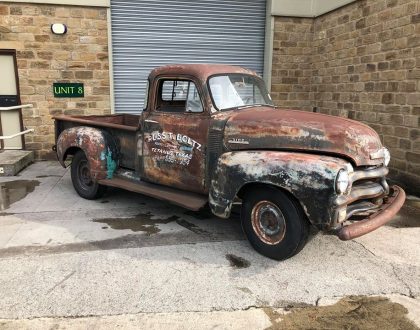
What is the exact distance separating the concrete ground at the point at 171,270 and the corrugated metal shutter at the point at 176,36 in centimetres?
472

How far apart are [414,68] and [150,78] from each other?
447 cm

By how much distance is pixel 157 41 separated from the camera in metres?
9.16

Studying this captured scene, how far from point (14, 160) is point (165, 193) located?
4381 mm

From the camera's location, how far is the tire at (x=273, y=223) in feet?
12.0

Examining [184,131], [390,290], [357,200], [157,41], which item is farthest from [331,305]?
[157,41]

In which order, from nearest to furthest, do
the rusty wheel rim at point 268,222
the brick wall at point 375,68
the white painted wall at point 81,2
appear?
the rusty wheel rim at point 268,222 < the brick wall at point 375,68 < the white painted wall at point 81,2

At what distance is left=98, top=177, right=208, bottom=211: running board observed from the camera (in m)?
4.49

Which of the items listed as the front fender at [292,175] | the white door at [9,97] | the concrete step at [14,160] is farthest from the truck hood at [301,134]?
the white door at [9,97]

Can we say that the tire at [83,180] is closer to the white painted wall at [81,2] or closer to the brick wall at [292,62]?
A: the white painted wall at [81,2]

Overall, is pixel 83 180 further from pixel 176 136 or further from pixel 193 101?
pixel 193 101

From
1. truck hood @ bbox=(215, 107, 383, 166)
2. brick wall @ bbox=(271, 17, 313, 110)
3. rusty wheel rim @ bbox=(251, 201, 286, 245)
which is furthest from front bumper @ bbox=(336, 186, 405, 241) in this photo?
brick wall @ bbox=(271, 17, 313, 110)

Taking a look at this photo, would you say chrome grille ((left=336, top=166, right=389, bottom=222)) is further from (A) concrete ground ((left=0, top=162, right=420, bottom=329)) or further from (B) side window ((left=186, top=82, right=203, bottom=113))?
(B) side window ((left=186, top=82, right=203, bottom=113))

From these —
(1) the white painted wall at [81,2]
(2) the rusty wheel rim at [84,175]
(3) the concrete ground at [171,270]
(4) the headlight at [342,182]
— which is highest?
(1) the white painted wall at [81,2]

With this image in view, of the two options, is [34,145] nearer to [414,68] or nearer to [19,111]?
[19,111]
